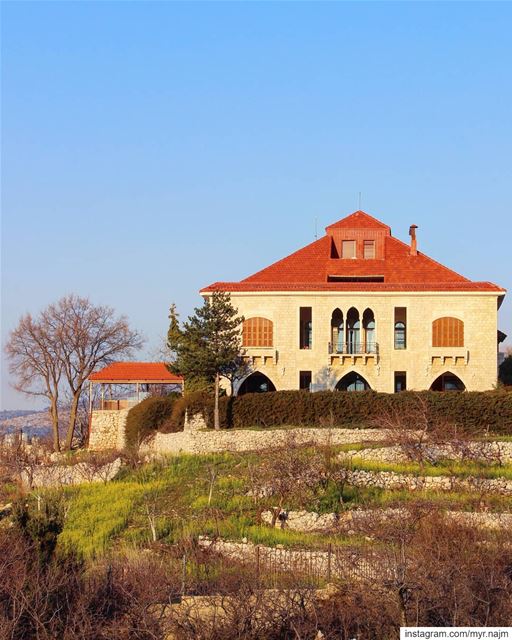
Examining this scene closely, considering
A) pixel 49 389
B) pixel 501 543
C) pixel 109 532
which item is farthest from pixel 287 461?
pixel 49 389

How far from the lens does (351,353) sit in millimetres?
42156

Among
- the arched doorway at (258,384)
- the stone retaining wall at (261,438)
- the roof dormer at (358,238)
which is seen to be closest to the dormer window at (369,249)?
the roof dormer at (358,238)

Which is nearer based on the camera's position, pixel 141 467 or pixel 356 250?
pixel 141 467

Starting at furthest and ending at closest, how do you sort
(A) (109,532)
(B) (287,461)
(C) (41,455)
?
(C) (41,455) < (B) (287,461) < (A) (109,532)

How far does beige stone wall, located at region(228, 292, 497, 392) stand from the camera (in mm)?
41469

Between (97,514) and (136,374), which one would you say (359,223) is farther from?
(97,514)

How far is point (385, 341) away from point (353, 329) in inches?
67.6

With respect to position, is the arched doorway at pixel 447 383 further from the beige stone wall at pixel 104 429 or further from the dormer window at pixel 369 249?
the beige stone wall at pixel 104 429

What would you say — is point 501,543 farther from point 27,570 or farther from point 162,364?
point 162,364

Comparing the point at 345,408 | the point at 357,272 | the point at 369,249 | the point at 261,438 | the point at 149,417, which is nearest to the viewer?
the point at 261,438

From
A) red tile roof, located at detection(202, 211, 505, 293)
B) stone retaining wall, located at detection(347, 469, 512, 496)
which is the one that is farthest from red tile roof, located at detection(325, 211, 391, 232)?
stone retaining wall, located at detection(347, 469, 512, 496)

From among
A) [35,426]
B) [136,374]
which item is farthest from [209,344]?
[35,426]

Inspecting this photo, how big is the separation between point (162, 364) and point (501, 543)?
86.7ft

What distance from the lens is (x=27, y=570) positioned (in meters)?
20.8
